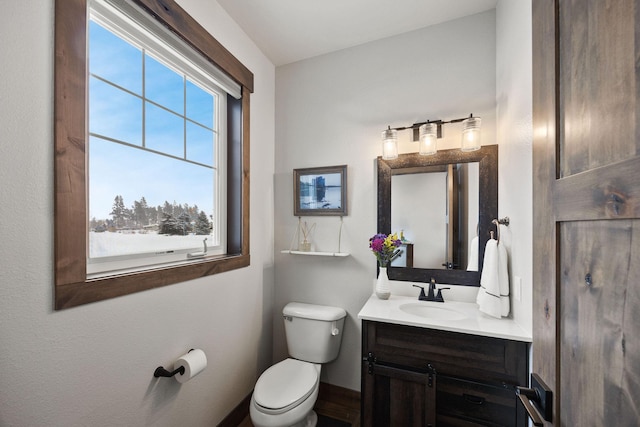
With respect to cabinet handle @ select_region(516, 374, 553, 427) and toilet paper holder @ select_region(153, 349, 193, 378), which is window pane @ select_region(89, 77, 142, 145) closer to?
toilet paper holder @ select_region(153, 349, 193, 378)

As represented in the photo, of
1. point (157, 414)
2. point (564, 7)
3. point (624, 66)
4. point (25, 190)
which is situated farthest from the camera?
point (157, 414)

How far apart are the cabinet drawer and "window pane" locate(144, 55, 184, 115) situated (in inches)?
81.2

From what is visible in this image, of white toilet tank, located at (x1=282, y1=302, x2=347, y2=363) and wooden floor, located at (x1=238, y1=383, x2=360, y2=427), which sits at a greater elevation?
white toilet tank, located at (x1=282, y1=302, x2=347, y2=363)

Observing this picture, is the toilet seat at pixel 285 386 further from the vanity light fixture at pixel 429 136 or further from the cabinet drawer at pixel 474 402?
the vanity light fixture at pixel 429 136

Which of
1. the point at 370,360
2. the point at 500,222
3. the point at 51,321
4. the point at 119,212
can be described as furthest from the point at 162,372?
the point at 500,222

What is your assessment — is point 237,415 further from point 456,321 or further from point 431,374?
point 456,321

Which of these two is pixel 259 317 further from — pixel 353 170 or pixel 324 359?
pixel 353 170

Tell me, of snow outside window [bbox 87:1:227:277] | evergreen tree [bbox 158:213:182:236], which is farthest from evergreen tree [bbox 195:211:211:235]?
evergreen tree [bbox 158:213:182:236]

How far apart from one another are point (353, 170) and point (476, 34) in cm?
117

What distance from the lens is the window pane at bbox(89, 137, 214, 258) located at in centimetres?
114

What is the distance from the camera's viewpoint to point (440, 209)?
5.94 feet

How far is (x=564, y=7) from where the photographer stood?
1.85 ft

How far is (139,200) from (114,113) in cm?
40

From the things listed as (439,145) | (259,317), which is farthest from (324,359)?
(439,145)
